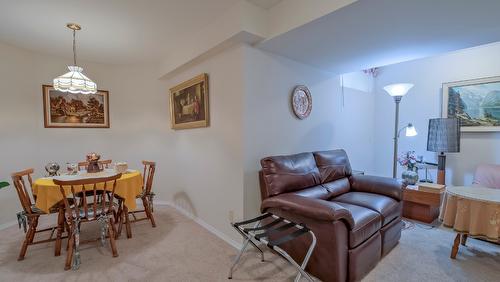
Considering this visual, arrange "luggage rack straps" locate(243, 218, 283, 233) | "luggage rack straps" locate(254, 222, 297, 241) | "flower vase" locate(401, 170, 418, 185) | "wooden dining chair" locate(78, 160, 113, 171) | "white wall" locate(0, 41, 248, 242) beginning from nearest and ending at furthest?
"luggage rack straps" locate(254, 222, 297, 241) → "luggage rack straps" locate(243, 218, 283, 233) → "white wall" locate(0, 41, 248, 242) → "wooden dining chair" locate(78, 160, 113, 171) → "flower vase" locate(401, 170, 418, 185)

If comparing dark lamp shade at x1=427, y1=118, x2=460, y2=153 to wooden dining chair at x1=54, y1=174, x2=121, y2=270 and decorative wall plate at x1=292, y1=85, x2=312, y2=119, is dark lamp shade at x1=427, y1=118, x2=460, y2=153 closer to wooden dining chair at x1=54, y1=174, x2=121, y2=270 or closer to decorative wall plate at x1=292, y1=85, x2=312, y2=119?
decorative wall plate at x1=292, y1=85, x2=312, y2=119

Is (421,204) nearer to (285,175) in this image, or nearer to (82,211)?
(285,175)

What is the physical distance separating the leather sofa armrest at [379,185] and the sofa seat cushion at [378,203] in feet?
0.27

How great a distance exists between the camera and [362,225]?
1.91 metres

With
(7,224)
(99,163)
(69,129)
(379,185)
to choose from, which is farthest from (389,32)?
(7,224)

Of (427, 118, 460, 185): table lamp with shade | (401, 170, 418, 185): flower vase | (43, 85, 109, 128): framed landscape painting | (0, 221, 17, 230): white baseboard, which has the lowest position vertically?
(0, 221, 17, 230): white baseboard

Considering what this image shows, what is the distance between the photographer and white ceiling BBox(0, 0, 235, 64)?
89.8 inches

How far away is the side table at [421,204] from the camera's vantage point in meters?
3.07

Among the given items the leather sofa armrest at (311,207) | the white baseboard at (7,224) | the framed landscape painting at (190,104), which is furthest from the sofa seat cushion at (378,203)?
the white baseboard at (7,224)

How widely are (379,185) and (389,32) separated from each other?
1.62 meters

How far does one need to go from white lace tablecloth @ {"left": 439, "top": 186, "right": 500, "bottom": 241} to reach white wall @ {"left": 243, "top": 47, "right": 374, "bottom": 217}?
1579 millimetres

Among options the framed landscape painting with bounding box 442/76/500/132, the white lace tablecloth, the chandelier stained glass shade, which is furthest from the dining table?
the framed landscape painting with bounding box 442/76/500/132

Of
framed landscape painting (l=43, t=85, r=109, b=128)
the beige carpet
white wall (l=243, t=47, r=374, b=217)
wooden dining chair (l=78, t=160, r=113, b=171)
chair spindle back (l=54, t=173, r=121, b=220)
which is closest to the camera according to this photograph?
the beige carpet

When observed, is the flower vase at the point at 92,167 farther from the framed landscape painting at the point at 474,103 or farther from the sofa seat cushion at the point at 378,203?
the framed landscape painting at the point at 474,103
